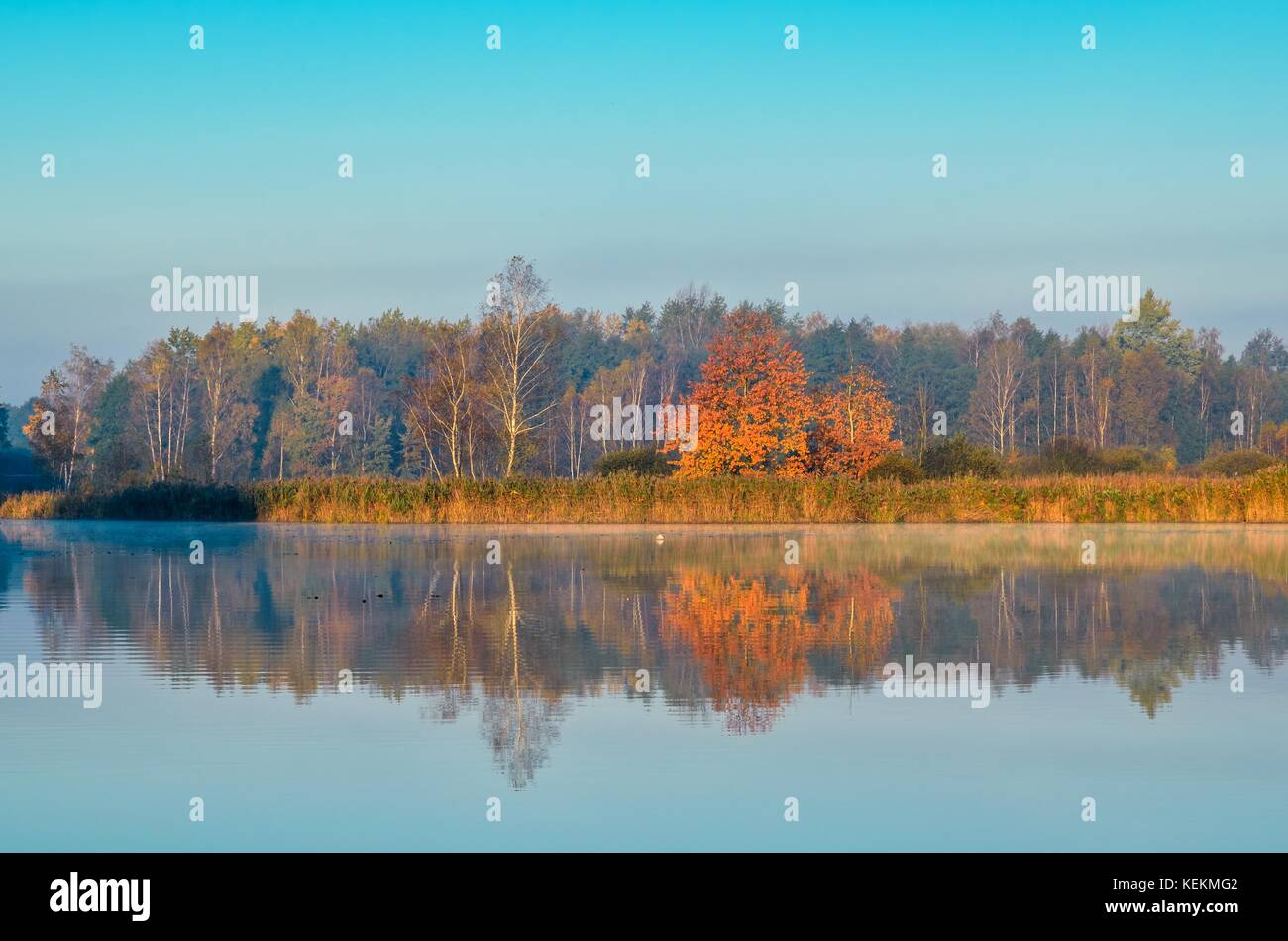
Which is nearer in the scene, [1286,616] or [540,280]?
[1286,616]

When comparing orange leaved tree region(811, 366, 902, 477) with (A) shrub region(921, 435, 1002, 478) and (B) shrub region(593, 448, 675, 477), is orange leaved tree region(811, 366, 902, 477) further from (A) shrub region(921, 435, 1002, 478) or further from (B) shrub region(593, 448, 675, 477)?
(B) shrub region(593, 448, 675, 477)

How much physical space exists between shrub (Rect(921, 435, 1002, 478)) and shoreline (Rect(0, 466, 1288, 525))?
4.14 m

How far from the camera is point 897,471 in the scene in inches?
1914

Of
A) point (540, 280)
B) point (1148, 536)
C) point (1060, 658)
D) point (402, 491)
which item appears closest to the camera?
point (1060, 658)

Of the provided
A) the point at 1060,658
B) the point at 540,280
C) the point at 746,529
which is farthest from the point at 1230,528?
the point at 540,280

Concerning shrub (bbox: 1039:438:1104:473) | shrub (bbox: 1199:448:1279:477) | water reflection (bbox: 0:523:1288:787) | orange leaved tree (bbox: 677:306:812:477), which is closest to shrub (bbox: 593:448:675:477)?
orange leaved tree (bbox: 677:306:812:477)

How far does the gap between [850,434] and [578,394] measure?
177 ft

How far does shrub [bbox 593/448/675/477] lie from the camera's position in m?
50.7

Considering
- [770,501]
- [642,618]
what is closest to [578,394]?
[770,501]

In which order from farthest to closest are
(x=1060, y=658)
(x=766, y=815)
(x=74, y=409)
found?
1. (x=74, y=409)
2. (x=1060, y=658)
3. (x=766, y=815)
